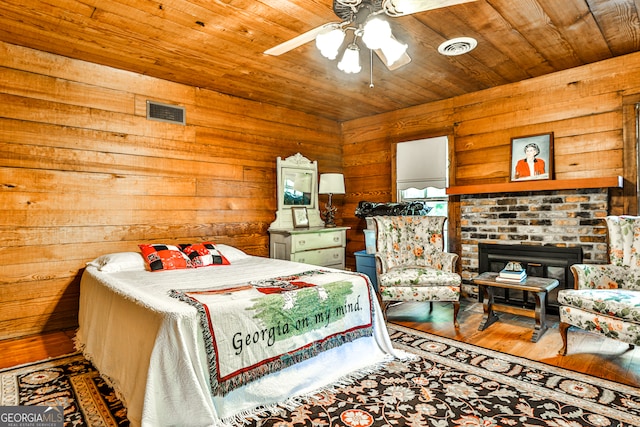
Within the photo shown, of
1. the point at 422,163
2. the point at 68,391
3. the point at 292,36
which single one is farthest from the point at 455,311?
the point at 68,391

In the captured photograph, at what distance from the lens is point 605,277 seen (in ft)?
9.46

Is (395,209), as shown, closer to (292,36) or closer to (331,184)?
(331,184)

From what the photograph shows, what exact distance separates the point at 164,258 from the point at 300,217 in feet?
6.80

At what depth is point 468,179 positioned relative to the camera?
4434 millimetres

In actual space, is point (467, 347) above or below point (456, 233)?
below

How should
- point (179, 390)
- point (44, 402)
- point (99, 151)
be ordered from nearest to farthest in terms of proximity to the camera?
point (179, 390)
point (44, 402)
point (99, 151)

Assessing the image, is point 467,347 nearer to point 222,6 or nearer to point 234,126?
point 222,6

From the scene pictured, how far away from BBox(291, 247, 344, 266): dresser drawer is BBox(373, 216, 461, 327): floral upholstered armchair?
3.29ft

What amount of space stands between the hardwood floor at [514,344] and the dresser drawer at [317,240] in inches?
50.9

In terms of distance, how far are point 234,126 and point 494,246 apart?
3.24 metres

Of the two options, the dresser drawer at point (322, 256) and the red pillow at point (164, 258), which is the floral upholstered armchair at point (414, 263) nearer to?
the dresser drawer at point (322, 256)

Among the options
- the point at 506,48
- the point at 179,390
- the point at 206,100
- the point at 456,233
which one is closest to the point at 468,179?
the point at 456,233

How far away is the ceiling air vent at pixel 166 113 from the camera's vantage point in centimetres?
379

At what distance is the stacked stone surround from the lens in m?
3.50
